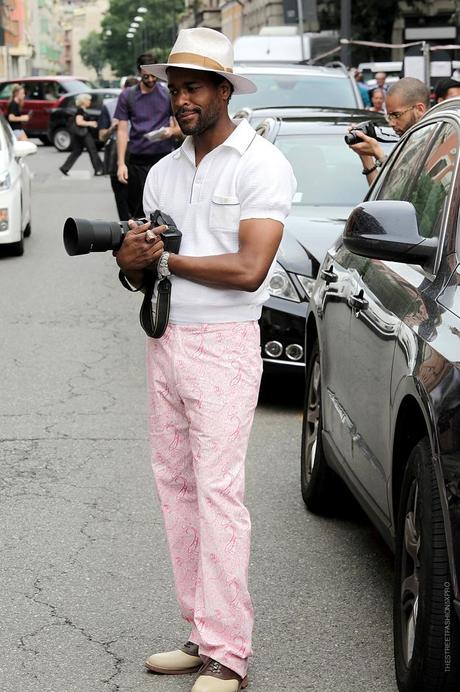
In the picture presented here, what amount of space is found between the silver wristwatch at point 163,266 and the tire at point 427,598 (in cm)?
82

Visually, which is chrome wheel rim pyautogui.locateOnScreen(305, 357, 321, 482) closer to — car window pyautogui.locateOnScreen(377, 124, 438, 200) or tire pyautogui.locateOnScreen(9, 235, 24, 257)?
car window pyautogui.locateOnScreen(377, 124, 438, 200)

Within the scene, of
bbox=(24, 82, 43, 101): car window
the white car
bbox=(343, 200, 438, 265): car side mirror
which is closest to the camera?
bbox=(343, 200, 438, 265): car side mirror

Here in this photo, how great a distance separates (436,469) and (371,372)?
1.00m

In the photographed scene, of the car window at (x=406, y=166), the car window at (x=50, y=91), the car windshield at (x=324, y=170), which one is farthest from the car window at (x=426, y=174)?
the car window at (x=50, y=91)

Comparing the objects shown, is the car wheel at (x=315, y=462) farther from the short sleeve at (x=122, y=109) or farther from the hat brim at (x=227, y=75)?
the short sleeve at (x=122, y=109)

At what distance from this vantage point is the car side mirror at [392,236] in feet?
14.0

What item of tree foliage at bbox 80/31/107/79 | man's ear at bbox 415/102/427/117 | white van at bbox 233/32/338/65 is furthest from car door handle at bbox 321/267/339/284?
tree foliage at bbox 80/31/107/79

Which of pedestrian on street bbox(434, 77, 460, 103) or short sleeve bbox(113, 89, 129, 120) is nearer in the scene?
pedestrian on street bbox(434, 77, 460, 103)

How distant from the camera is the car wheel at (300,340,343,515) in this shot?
5.88 metres

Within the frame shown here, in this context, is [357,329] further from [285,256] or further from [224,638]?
[285,256]

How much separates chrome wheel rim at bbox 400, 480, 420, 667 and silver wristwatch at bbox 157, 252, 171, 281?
0.87 m

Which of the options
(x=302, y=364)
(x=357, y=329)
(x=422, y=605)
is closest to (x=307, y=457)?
(x=357, y=329)

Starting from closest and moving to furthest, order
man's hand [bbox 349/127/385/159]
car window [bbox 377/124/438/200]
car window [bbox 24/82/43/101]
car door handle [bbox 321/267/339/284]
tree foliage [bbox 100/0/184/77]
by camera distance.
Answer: car window [bbox 377/124/438/200] → car door handle [bbox 321/267/339/284] → man's hand [bbox 349/127/385/159] → car window [bbox 24/82/43/101] → tree foliage [bbox 100/0/184/77]

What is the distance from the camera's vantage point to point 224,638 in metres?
4.07
